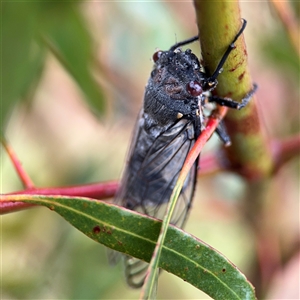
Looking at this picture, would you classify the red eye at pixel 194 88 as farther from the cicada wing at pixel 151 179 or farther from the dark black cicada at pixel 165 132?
the cicada wing at pixel 151 179

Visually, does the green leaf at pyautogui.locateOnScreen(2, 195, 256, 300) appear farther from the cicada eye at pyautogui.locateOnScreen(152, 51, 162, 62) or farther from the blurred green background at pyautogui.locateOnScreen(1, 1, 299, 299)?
the cicada eye at pyautogui.locateOnScreen(152, 51, 162, 62)

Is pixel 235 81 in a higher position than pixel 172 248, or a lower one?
higher

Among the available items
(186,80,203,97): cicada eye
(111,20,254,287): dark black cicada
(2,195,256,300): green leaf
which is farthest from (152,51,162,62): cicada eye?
(2,195,256,300): green leaf

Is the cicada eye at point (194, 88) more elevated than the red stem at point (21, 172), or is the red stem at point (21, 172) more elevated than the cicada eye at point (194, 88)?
the cicada eye at point (194, 88)

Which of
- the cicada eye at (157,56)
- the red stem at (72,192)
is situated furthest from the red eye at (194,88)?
the red stem at (72,192)

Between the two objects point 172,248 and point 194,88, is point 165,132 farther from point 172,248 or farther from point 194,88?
point 172,248

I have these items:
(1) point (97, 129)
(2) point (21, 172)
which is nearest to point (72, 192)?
(2) point (21, 172)
